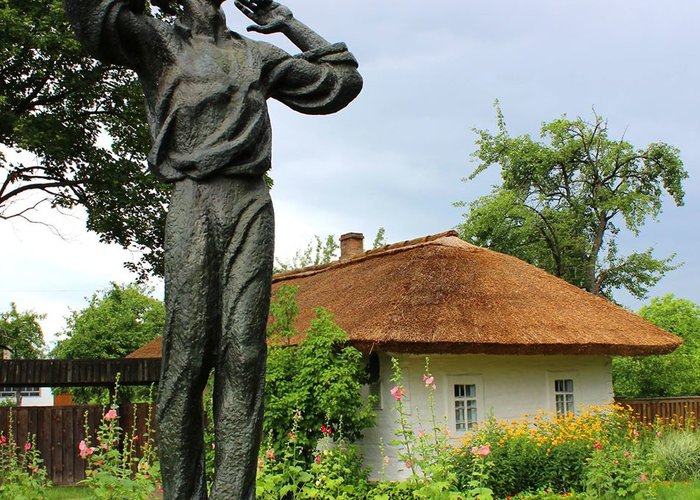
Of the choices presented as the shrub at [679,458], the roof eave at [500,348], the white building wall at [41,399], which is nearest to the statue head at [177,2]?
the roof eave at [500,348]

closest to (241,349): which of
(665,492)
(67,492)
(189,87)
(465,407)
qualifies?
(189,87)

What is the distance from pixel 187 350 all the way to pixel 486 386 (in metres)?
12.6

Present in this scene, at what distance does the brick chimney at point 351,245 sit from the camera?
2066 centimetres

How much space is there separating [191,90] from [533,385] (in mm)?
13791

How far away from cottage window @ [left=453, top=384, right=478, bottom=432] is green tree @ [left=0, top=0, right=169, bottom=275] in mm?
7058

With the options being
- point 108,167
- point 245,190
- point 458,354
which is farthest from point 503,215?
point 245,190

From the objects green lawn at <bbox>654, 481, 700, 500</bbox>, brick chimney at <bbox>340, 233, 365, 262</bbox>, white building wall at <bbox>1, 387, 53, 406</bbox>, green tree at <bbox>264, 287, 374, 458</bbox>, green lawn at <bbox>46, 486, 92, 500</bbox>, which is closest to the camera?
green lawn at <bbox>654, 481, 700, 500</bbox>

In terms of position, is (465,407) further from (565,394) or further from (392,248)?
(392,248)

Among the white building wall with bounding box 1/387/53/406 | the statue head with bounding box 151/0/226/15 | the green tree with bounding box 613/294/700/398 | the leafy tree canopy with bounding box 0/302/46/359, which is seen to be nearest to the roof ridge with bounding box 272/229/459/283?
the green tree with bounding box 613/294/700/398

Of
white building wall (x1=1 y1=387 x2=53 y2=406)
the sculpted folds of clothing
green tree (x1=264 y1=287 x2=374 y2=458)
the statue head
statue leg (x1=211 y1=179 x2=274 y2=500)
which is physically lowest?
white building wall (x1=1 y1=387 x2=53 y2=406)

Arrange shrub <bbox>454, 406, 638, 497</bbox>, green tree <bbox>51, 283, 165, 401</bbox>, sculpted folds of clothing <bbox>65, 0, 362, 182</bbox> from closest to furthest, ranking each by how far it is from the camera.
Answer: sculpted folds of clothing <bbox>65, 0, 362, 182</bbox>, shrub <bbox>454, 406, 638, 497</bbox>, green tree <bbox>51, 283, 165, 401</bbox>

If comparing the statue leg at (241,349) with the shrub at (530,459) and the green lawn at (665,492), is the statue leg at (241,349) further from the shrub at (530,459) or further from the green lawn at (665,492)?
the shrub at (530,459)

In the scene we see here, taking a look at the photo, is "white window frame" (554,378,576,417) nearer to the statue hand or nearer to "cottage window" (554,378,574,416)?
"cottage window" (554,378,574,416)

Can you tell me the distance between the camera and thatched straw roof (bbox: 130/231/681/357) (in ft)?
43.1
